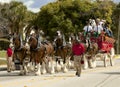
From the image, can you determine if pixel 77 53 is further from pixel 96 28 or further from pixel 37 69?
pixel 96 28

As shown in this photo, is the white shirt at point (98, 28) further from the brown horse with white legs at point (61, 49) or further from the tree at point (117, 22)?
the tree at point (117, 22)

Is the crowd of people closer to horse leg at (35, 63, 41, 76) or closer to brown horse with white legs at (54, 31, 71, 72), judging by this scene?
brown horse with white legs at (54, 31, 71, 72)

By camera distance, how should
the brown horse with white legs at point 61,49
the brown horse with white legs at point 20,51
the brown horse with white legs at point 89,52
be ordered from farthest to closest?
the brown horse with white legs at point 89,52 → the brown horse with white legs at point 61,49 → the brown horse with white legs at point 20,51

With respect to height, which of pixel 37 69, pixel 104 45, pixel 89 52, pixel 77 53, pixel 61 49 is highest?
pixel 104 45

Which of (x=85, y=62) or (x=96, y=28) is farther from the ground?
(x=96, y=28)

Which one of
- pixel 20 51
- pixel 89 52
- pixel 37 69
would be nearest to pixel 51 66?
pixel 37 69

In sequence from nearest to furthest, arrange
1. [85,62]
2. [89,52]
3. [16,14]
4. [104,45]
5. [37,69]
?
1. [37,69]
2. [85,62]
3. [89,52]
4. [104,45]
5. [16,14]

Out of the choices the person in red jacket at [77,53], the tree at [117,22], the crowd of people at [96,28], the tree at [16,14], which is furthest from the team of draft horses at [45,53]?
the tree at [117,22]

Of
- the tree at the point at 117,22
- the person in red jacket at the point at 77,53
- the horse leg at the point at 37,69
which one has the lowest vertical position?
the horse leg at the point at 37,69

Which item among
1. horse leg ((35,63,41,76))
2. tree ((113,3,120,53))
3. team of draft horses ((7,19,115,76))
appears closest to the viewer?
team of draft horses ((7,19,115,76))

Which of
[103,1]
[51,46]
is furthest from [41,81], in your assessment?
[103,1]

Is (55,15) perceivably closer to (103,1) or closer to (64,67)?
(103,1)

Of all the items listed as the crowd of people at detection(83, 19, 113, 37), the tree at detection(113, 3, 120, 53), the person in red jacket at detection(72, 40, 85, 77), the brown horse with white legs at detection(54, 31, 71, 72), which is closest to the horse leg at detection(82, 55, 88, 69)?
→ the crowd of people at detection(83, 19, 113, 37)

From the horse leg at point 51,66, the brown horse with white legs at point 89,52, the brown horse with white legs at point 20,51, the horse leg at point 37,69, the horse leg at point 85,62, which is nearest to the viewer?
the horse leg at point 37,69
